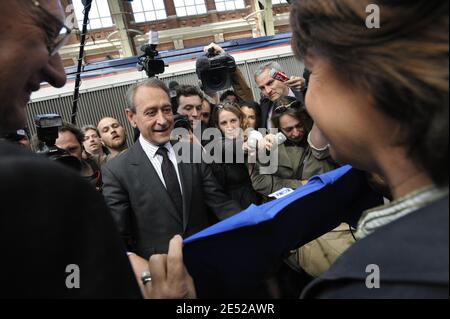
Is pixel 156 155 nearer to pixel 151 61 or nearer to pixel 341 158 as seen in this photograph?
pixel 151 61

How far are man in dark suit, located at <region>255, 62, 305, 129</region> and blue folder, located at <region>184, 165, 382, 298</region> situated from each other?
6.35ft

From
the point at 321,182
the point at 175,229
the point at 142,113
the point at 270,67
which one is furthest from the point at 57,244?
the point at 270,67

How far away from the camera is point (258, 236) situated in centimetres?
103

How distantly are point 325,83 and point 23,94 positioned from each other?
1.98ft

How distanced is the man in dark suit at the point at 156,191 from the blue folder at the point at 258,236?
2.27ft

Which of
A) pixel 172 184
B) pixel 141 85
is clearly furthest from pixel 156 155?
pixel 141 85

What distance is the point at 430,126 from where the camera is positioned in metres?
0.50

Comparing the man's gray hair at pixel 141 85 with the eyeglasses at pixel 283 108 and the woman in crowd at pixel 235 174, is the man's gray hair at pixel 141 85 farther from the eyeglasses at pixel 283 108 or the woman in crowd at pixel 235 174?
the eyeglasses at pixel 283 108

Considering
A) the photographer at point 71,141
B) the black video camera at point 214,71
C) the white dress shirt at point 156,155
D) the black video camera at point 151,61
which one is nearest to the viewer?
the white dress shirt at point 156,155

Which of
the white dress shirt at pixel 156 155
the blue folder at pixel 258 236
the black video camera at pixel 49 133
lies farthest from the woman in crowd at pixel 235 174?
the blue folder at pixel 258 236

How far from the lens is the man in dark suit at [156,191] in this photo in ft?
5.93

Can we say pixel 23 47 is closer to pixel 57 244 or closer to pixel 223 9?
pixel 57 244

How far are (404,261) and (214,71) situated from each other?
280cm

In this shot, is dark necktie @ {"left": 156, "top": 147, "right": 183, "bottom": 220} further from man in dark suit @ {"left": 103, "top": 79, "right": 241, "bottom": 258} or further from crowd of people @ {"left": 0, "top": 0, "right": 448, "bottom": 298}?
crowd of people @ {"left": 0, "top": 0, "right": 448, "bottom": 298}
